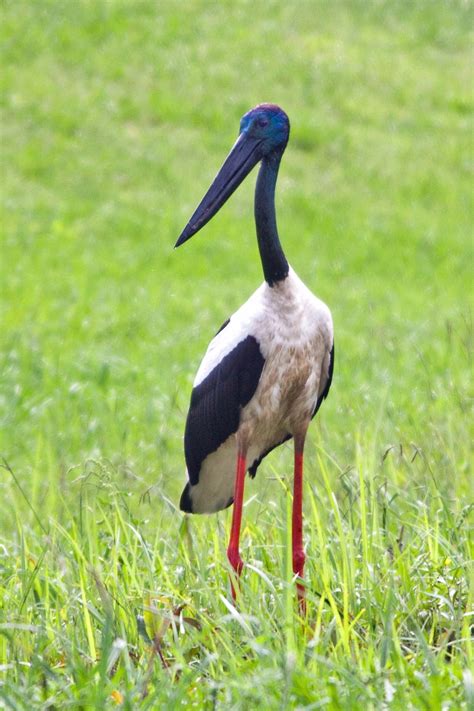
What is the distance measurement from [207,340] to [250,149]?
6.35 metres

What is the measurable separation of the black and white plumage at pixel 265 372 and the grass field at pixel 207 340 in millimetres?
227

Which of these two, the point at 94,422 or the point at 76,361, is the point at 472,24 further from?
the point at 94,422

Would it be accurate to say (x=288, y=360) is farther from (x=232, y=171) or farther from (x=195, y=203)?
(x=195, y=203)

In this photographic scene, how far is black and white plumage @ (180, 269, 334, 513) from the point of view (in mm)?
3363

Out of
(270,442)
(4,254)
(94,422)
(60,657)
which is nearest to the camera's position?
(60,657)

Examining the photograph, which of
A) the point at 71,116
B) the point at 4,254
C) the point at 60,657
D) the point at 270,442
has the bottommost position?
the point at 60,657

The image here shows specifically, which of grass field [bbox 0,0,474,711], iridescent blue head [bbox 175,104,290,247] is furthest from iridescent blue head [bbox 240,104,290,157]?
grass field [bbox 0,0,474,711]

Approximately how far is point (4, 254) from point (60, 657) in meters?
8.82

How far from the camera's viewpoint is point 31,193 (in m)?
13.7

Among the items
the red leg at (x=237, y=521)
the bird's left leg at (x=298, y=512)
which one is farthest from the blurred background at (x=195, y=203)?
the red leg at (x=237, y=521)

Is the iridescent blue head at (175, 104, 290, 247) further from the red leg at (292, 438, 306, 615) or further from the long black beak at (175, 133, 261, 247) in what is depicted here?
the red leg at (292, 438, 306, 615)

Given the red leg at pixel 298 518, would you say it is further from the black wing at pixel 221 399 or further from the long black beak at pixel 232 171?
the long black beak at pixel 232 171

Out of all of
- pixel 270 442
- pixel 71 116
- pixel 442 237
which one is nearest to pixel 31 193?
pixel 71 116

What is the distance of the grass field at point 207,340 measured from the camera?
10.3 feet
